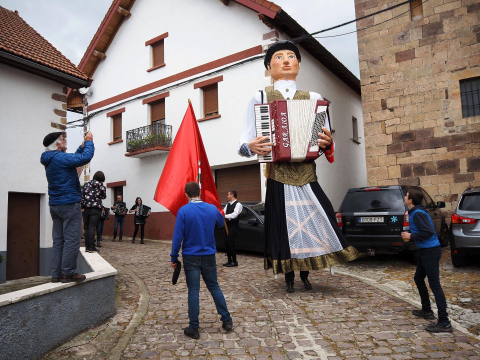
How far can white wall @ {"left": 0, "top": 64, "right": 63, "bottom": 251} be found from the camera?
8.45 metres

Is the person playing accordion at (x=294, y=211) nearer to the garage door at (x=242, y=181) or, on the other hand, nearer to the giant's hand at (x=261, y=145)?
the giant's hand at (x=261, y=145)

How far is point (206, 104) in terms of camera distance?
14984 mm

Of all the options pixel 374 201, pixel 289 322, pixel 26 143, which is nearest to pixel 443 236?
pixel 374 201

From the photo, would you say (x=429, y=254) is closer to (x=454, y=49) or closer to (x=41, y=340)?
(x=41, y=340)

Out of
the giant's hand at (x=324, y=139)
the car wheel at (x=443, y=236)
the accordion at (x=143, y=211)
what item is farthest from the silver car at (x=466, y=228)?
the accordion at (x=143, y=211)

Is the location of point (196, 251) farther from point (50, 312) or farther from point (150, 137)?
point (150, 137)

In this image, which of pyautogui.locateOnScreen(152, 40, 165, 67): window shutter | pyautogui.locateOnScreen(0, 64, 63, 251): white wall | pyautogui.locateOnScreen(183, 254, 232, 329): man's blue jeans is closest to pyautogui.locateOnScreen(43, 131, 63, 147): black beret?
pyautogui.locateOnScreen(183, 254, 232, 329): man's blue jeans

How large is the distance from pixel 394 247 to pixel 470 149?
603 centimetres

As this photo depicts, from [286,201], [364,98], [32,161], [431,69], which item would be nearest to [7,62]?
[32,161]

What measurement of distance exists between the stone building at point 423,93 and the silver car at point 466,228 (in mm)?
4761

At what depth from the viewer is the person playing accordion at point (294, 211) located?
571cm

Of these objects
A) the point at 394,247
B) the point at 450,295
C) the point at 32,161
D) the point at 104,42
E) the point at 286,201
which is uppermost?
the point at 104,42

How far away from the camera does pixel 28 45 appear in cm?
952

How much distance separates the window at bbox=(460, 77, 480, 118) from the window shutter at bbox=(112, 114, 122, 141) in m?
12.9
